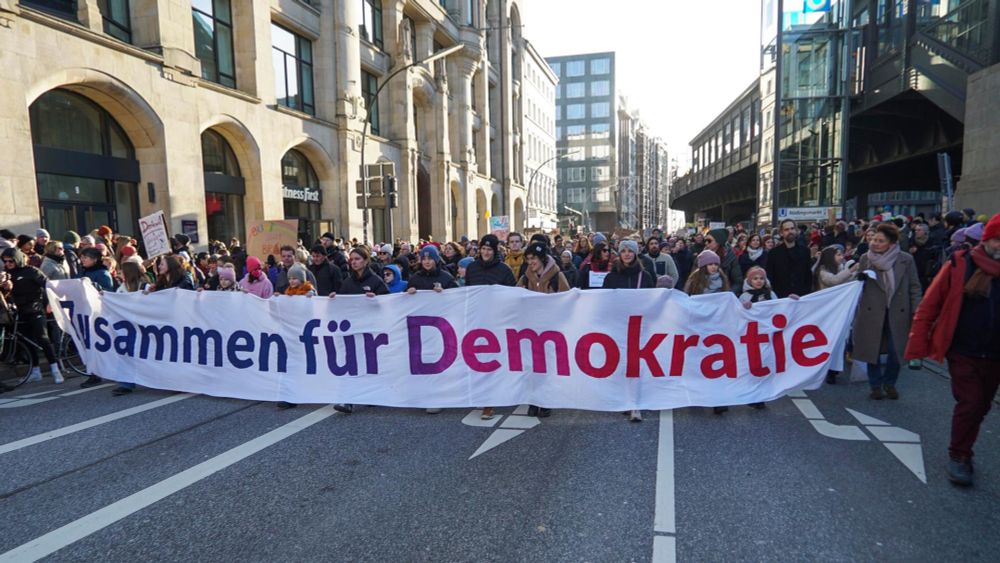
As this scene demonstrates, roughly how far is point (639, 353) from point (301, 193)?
18.2 m

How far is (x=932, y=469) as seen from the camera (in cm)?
431

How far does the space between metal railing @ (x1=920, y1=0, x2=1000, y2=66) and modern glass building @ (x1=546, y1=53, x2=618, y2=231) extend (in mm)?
78836

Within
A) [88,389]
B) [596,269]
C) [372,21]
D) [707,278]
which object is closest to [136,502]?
[88,389]

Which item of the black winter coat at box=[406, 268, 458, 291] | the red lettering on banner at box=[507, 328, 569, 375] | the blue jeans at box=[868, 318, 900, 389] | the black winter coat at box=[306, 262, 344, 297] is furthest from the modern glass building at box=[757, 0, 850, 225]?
the red lettering on banner at box=[507, 328, 569, 375]

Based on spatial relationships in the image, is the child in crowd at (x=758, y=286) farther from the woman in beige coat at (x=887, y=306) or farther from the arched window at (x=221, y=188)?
the arched window at (x=221, y=188)

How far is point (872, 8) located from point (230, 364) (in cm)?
3471

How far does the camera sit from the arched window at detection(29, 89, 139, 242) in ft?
41.8

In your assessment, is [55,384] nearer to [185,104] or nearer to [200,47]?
[185,104]

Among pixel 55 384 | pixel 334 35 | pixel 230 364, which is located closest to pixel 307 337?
pixel 230 364

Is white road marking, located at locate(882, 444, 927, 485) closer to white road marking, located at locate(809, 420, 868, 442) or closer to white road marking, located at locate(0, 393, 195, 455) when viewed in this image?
white road marking, located at locate(809, 420, 868, 442)

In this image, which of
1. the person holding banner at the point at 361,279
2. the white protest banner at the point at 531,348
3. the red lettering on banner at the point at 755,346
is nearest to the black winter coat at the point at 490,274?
the white protest banner at the point at 531,348

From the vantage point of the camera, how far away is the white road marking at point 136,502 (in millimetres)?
3422

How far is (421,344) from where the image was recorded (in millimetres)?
6059

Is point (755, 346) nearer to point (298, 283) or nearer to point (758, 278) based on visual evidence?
point (758, 278)
